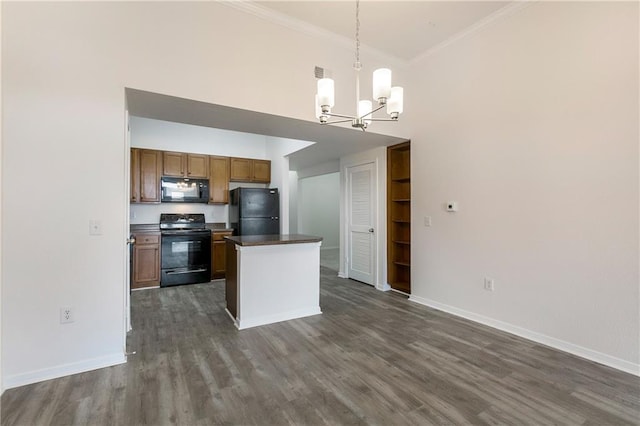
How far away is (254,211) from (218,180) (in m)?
0.95

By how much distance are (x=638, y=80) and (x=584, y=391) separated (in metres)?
2.26

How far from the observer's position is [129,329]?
9.84 ft

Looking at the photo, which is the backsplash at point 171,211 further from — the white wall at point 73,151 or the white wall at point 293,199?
the white wall at point 73,151

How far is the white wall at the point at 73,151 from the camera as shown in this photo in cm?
206

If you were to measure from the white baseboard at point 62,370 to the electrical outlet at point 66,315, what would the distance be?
1.06 feet

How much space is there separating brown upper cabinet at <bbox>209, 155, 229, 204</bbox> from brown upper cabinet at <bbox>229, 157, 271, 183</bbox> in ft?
0.41

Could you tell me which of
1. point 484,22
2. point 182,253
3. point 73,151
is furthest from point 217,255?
point 484,22

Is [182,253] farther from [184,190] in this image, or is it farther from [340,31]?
[340,31]

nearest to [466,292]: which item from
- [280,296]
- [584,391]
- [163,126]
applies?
[584,391]

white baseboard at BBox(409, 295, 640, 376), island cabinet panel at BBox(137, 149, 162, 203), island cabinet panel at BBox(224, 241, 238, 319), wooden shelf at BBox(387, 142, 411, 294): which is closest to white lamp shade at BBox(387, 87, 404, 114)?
island cabinet panel at BBox(224, 241, 238, 319)

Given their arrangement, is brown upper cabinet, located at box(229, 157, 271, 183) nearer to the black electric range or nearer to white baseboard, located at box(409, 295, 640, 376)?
the black electric range

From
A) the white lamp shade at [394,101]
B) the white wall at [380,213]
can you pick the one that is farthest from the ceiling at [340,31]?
the white lamp shade at [394,101]

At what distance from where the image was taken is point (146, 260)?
462 cm

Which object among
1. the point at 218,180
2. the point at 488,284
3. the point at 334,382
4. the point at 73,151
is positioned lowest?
the point at 334,382
